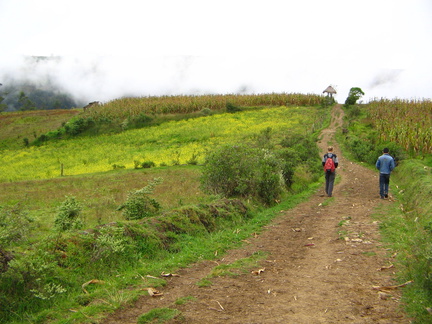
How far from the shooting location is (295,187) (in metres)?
16.1

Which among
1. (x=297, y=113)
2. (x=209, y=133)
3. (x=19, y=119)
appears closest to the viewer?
(x=209, y=133)

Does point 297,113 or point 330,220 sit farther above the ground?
point 297,113

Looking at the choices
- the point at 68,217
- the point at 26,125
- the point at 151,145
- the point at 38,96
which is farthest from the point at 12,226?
the point at 38,96

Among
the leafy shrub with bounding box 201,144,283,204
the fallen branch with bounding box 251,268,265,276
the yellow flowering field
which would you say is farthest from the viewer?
the yellow flowering field

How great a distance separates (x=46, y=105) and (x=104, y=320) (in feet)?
489

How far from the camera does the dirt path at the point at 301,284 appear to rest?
4773 millimetres

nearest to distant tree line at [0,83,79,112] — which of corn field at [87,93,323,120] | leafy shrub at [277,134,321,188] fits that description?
corn field at [87,93,323,120]

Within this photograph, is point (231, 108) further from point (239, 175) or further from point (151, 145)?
point (239, 175)

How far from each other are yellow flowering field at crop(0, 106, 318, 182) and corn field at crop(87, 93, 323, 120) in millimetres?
5895

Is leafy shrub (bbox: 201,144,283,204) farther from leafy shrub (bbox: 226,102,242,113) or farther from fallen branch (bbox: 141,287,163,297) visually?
leafy shrub (bbox: 226,102,242,113)

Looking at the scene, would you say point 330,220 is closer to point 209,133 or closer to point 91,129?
point 209,133

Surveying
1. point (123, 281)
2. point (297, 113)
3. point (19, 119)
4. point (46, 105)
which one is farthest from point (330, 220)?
point (46, 105)

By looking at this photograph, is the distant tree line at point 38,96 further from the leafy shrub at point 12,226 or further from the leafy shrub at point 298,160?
the leafy shrub at point 12,226

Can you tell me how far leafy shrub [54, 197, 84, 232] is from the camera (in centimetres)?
907
